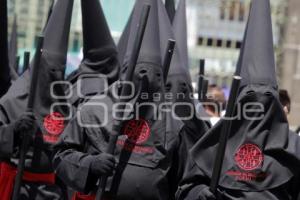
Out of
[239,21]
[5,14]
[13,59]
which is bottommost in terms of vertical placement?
[239,21]

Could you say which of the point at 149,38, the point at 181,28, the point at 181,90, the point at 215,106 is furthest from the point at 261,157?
the point at 215,106

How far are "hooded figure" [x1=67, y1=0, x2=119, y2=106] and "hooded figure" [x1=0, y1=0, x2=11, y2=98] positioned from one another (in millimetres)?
803

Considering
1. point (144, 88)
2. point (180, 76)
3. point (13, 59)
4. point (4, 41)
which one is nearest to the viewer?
point (144, 88)

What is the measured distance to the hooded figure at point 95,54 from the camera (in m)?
7.62

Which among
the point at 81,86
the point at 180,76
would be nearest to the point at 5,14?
the point at 81,86

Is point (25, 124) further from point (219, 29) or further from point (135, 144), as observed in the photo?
point (219, 29)

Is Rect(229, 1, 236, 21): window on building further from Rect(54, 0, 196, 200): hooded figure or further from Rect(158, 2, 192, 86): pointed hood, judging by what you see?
Rect(54, 0, 196, 200): hooded figure

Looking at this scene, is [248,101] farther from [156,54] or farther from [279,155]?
[156,54]

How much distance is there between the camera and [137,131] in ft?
20.4

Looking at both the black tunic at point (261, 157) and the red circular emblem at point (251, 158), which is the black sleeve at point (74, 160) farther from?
the red circular emblem at point (251, 158)

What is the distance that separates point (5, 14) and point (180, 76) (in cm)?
199

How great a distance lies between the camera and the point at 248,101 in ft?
19.0

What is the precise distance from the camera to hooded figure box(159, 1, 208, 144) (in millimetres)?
6766

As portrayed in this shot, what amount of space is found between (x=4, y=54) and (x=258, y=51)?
114 inches
